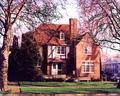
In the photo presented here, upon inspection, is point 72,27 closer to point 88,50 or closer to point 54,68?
point 88,50

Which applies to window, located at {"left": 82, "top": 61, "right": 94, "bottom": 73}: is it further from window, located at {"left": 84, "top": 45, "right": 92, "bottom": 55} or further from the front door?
the front door

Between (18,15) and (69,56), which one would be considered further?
(69,56)

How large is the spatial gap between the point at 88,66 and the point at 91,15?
2865cm

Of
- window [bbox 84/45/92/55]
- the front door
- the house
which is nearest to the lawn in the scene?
the front door

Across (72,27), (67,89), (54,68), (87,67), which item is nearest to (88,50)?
(87,67)

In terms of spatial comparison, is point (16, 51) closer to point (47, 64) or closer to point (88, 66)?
point (47, 64)

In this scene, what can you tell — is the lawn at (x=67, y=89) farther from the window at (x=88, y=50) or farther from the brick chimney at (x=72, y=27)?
the brick chimney at (x=72, y=27)

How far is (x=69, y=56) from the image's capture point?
235 ft

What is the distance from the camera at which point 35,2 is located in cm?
3500

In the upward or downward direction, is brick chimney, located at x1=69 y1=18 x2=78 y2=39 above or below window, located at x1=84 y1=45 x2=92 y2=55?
above

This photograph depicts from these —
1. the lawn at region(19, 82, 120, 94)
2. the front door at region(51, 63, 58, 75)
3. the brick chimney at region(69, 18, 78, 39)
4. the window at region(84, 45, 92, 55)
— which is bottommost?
the lawn at region(19, 82, 120, 94)

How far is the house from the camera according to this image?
70250 millimetres

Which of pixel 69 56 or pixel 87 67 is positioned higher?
pixel 69 56

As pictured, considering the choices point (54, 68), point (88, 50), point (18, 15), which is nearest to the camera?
point (18, 15)
